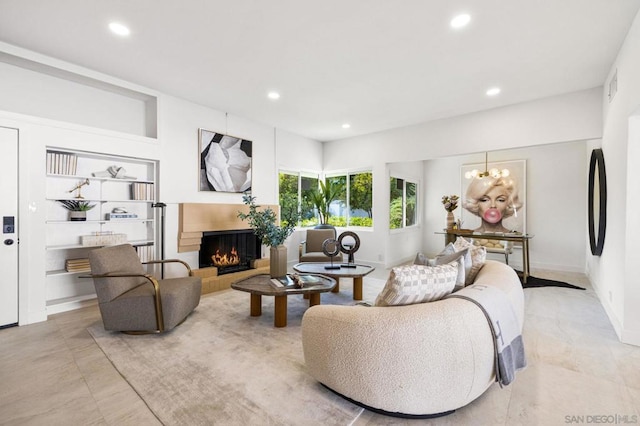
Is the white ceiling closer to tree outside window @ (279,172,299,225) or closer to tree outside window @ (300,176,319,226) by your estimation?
tree outside window @ (279,172,299,225)

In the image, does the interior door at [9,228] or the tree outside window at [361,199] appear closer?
the interior door at [9,228]

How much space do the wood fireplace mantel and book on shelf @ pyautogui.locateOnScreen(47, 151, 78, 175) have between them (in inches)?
52.9

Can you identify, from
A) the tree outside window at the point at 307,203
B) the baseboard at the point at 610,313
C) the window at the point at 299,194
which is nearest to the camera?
the baseboard at the point at 610,313

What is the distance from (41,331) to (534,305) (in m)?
5.64

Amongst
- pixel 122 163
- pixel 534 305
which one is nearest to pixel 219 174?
pixel 122 163

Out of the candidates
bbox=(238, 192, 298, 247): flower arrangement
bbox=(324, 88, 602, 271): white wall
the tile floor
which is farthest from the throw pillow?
bbox=(324, 88, 602, 271): white wall

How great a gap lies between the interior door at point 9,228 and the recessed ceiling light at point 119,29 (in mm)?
1584

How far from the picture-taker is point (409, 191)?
23.8 ft

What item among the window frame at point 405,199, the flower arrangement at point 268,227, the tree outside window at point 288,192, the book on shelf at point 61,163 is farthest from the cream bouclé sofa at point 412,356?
the window frame at point 405,199

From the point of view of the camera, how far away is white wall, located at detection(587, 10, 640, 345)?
2609 millimetres

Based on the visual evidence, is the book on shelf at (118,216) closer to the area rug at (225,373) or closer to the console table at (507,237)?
the area rug at (225,373)

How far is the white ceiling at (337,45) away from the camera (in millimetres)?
2434

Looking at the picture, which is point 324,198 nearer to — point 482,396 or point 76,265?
point 76,265

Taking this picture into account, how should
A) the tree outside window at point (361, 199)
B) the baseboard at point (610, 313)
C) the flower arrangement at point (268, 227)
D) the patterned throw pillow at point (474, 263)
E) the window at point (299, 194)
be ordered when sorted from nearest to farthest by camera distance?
the patterned throw pillow at point (474, 263) < the baseboard at point (610, 313) < the flower arrangement at point (268, 227) < the window at point (299, 194) < the tree outside window at point (361, 199)
